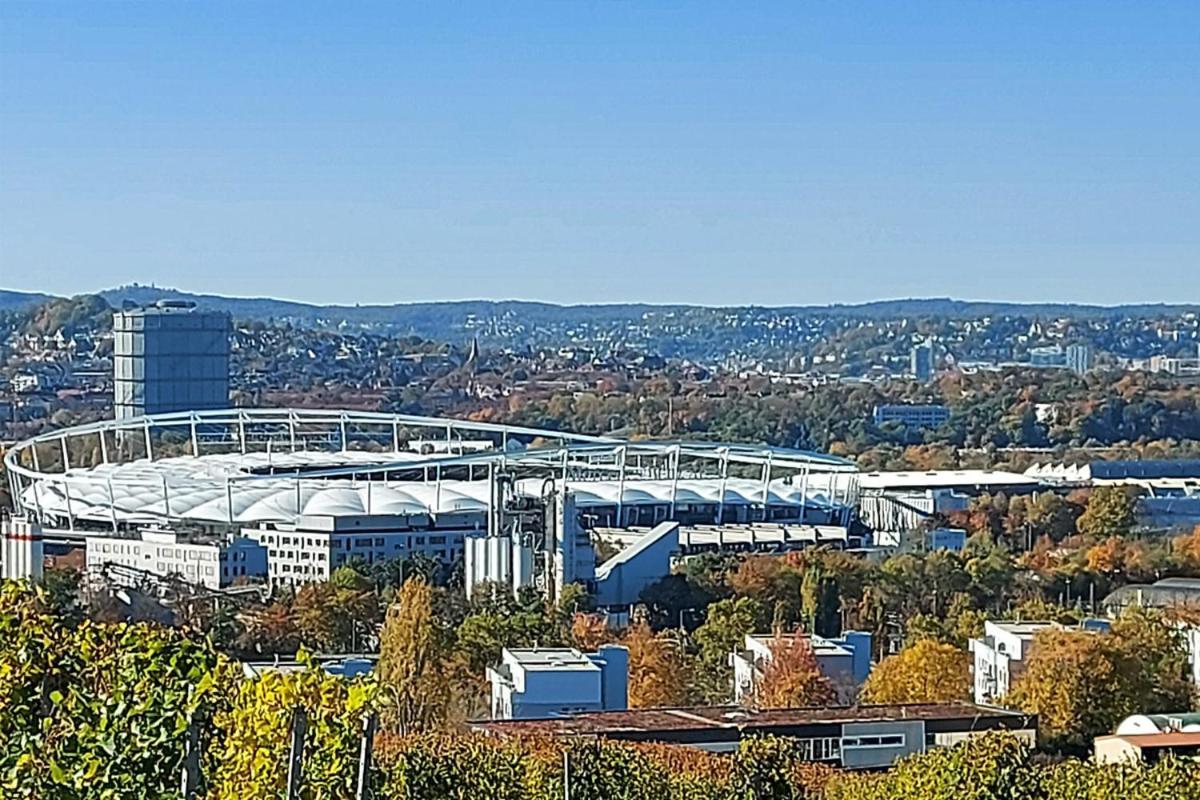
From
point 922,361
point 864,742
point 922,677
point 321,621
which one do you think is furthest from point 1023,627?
point 922,361

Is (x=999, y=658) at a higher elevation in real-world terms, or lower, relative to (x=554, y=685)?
lower

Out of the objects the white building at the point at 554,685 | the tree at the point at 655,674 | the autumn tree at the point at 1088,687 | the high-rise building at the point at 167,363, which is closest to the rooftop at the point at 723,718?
the white building at the point at 554,685

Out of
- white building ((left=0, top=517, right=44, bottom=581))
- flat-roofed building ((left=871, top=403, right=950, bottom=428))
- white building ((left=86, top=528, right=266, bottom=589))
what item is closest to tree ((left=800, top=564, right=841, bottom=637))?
white building ((left=86, top=528, right=266, bottom=589))

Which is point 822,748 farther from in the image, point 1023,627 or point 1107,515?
point 1107,515

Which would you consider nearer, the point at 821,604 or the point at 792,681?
the point at 792,681

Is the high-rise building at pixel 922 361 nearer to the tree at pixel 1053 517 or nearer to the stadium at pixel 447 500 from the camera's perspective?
the stadium at pixel 447 500

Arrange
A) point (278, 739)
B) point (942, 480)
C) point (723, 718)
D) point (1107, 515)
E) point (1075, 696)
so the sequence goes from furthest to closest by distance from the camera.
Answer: point (942, 480), point (1107, 515), point (1075, 696), point (723, 718), point (278, 739)

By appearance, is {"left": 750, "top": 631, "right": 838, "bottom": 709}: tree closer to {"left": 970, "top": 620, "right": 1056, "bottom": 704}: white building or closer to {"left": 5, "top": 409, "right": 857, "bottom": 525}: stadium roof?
{"left": 970, "top": 620, "right": 1056, "bottom": 704}: white building
